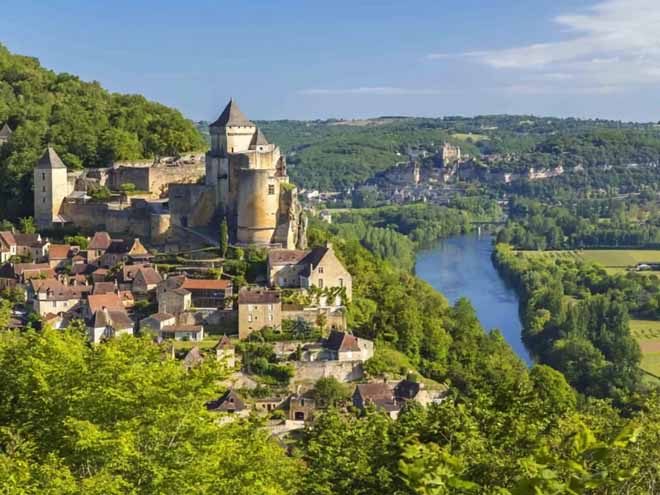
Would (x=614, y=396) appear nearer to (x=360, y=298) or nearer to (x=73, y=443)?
(x=360, y=298)

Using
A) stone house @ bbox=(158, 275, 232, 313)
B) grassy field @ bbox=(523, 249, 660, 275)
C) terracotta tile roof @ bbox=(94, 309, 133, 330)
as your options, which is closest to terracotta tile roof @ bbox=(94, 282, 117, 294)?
terracotta tile roof @ bbox=(94, 309, 133, 330)

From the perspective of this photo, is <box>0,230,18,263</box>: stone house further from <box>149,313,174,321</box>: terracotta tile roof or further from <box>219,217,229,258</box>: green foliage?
<box>149,313,174,321</box>: terracotta tile roof

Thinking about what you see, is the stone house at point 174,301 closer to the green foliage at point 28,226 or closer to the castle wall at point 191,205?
Answer: the castle wall at point 191,205

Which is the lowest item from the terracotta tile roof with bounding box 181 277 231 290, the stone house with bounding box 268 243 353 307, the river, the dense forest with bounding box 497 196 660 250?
the river

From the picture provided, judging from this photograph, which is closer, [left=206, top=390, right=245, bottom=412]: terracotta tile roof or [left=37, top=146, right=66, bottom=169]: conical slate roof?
[left=206, top=390, right=245, bottom=412]: terracotta tile roof

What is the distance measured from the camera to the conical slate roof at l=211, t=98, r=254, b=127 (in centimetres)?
3609

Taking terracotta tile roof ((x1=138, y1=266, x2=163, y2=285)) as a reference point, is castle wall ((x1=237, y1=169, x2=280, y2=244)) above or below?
above

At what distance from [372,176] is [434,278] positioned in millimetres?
84403

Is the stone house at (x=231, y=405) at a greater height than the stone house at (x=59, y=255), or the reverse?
the stone house at (x=59, y=255)

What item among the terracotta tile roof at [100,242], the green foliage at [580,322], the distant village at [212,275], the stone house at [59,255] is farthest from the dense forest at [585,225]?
the stone house at [59,255]

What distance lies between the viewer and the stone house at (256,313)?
102 ft

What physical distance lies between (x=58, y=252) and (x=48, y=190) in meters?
3.82

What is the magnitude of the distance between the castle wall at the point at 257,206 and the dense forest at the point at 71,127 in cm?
1007

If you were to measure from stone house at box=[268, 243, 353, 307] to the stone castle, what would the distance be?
5.34ft
